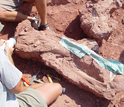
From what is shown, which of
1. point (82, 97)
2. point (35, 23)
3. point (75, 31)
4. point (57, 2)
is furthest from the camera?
point (57, 2)

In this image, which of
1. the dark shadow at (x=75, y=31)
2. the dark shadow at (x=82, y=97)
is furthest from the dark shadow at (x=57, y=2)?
the dark shadow at (x=82, y=97)

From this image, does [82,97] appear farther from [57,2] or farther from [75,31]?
[57,2]

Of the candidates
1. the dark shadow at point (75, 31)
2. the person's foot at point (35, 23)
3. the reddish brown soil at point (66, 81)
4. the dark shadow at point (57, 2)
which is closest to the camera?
the reddish brown soil at point (66, 81)

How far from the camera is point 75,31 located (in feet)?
9.23

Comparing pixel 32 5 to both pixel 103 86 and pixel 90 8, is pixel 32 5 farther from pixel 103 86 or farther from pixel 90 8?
pixel 103 86

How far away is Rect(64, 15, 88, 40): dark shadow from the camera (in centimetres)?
274

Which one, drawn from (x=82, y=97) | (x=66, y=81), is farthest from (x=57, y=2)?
(x=82, y=97)

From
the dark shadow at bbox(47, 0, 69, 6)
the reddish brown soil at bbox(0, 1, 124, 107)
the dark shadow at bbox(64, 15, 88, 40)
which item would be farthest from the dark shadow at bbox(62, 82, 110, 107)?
the dark shadow at bbox(47, 0, 69, 6)

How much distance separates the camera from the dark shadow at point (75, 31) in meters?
2.74

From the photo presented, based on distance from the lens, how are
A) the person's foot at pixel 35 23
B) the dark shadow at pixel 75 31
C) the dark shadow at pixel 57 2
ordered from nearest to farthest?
the person's foot at pixel 35 23, the dark shadow at pixel 75 31, the dark shadow at pixel 57 2

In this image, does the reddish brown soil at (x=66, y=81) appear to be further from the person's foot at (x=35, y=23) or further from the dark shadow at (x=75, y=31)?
the person's foot at (x=35, y=23)

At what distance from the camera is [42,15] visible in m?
2.42

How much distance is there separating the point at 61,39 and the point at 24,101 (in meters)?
1.16

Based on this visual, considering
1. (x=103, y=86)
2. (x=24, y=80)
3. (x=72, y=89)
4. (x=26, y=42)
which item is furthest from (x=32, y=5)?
(x=103, y=86)
